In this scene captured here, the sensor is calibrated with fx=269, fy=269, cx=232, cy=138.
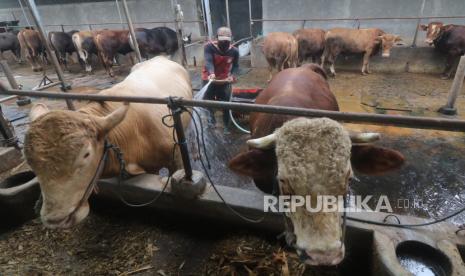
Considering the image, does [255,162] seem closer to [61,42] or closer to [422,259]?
[422,259]

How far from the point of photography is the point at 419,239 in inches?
82.2

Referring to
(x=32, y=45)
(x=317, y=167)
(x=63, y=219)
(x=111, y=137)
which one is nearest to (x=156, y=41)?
(x=32, y=45)

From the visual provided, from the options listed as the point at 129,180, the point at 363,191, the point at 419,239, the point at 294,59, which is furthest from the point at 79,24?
the point at 419,239

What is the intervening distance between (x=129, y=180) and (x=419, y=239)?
110 inches

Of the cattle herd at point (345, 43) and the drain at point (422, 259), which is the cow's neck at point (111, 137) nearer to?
the drain at point (422, 259)

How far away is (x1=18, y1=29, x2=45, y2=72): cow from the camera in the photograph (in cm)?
1345

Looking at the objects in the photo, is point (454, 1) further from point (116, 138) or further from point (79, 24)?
point (79, 24)

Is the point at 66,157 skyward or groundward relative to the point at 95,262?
skyward

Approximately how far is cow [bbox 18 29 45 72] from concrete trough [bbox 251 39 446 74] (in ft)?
47.5

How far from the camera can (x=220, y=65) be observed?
570 cm

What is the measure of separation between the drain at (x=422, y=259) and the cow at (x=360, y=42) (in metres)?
8.41

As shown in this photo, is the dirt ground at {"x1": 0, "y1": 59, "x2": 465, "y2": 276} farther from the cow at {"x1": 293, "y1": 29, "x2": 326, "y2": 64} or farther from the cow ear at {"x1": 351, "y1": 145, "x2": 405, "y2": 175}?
the cow at {"x1": 293, "y1": 29, "x2": 326, "y2": 64}

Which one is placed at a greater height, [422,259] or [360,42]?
[360,42]

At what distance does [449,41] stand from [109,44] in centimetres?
1255
